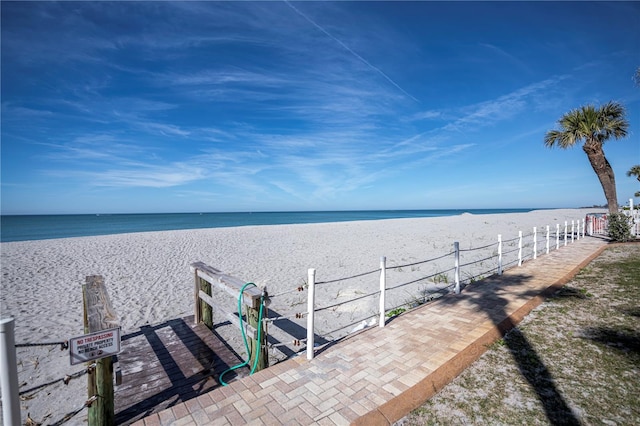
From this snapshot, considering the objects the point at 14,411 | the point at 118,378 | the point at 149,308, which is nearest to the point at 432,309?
the point at 118,378

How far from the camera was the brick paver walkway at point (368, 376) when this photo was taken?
2.92 m

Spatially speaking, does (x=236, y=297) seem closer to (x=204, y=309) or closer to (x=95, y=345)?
(x=204, y=309)

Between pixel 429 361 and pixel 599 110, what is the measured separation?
17594 mm

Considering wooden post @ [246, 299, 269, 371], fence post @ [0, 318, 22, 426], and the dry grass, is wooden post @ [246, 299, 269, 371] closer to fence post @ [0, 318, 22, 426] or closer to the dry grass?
the dry grass

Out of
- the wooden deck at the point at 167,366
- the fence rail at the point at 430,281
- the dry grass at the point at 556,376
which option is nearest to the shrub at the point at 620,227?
the fence rail at the point at 430,281

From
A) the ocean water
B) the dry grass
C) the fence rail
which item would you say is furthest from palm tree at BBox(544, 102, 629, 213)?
the ocean water

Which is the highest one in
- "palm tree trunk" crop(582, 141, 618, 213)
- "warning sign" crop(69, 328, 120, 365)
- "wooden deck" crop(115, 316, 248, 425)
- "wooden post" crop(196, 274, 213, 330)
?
"palm tree trunk" crop(582, 141, 618, 213)

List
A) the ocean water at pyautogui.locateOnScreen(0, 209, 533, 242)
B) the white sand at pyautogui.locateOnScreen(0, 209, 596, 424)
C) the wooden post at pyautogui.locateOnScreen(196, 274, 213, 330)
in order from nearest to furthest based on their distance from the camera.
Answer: the white sand at pyautogui.locateOnScreen(0, 209, 596, 424) < the wooden post at pyautogui.locateOnScreen(196, 274, 213, 330) < the ocean water at pyautogui.locateOnScreen(0, 209, 533, 242)

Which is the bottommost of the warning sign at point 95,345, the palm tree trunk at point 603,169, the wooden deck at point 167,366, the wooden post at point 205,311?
the wooden deck at point 167,366

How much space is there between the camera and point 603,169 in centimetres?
1440

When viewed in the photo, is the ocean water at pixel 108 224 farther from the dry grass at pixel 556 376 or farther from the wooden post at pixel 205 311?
the dry grass at pixel 556 376

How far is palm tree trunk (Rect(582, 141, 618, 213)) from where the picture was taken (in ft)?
46.8

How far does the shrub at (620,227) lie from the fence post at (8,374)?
19132 millimetres

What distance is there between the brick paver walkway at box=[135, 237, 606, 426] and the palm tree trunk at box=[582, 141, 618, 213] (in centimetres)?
1300
